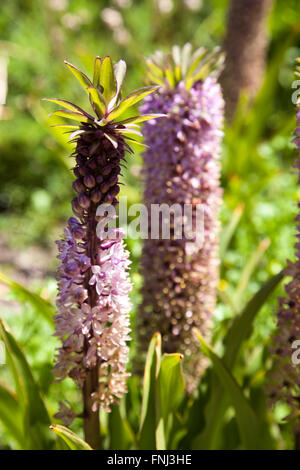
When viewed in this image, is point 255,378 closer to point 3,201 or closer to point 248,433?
point 248,433

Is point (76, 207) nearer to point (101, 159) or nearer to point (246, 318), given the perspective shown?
point (101, 159)

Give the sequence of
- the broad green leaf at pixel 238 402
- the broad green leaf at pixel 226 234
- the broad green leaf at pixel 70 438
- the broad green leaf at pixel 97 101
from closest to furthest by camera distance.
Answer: the broad green leaf at pixel 97 101 < the broad green leaf at pixel 70 438 < the broad green leaf at pixel 238 402 < the broad green leaf at pixel 226 234

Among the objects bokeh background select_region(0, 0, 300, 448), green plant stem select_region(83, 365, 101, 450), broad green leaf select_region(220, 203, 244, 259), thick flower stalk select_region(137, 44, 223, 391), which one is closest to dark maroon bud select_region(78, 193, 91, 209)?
green plant stem select_region(83, 365, 101, 450)

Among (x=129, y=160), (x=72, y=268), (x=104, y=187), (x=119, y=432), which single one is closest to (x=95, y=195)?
(x=104, y=187)

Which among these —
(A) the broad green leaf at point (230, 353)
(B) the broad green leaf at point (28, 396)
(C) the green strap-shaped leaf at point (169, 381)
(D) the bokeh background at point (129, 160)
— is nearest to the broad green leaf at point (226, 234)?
(D) the bokeh background at point (129, 160)

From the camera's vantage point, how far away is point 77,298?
0.85m

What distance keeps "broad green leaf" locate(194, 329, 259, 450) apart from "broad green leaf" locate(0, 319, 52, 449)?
15.9 inches

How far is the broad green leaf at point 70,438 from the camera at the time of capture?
0.90 m

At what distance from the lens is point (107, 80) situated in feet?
2.70

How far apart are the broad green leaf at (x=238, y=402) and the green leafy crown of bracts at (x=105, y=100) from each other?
50cm

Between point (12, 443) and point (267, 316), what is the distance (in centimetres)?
A: 97

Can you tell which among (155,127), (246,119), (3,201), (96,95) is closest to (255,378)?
(155,127)

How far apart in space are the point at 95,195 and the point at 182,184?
48 centimetres

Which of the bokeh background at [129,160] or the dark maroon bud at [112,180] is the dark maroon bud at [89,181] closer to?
the dark maroon bud at [112,180]
